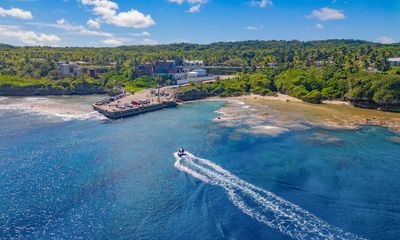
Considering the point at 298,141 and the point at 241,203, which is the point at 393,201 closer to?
the point at 241,203

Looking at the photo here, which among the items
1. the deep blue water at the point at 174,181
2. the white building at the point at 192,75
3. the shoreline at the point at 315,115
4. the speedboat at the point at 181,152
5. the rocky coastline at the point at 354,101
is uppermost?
the white building at the point at 192,75

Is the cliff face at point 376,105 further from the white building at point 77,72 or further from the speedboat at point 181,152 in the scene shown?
the white building at point 77,72

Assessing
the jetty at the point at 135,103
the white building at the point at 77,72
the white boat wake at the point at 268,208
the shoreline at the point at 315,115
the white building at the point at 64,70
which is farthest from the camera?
the white building at the point at 77,72

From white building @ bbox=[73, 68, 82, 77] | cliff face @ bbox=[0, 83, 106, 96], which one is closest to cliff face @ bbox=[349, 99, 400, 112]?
cliff face @ bbox=[0, 83, 106, 96]

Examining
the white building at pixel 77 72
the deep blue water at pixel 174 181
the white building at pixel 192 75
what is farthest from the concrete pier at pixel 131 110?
the white building at pixel 77 72

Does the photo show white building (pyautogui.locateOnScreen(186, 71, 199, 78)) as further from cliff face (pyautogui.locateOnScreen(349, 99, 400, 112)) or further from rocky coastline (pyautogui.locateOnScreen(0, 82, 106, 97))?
cliff face (pyautogui.locateOnScreen(349, 99, 400, 112))

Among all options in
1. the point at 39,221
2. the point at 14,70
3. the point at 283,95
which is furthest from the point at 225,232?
the point at 14,70

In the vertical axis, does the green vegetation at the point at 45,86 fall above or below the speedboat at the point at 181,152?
above
